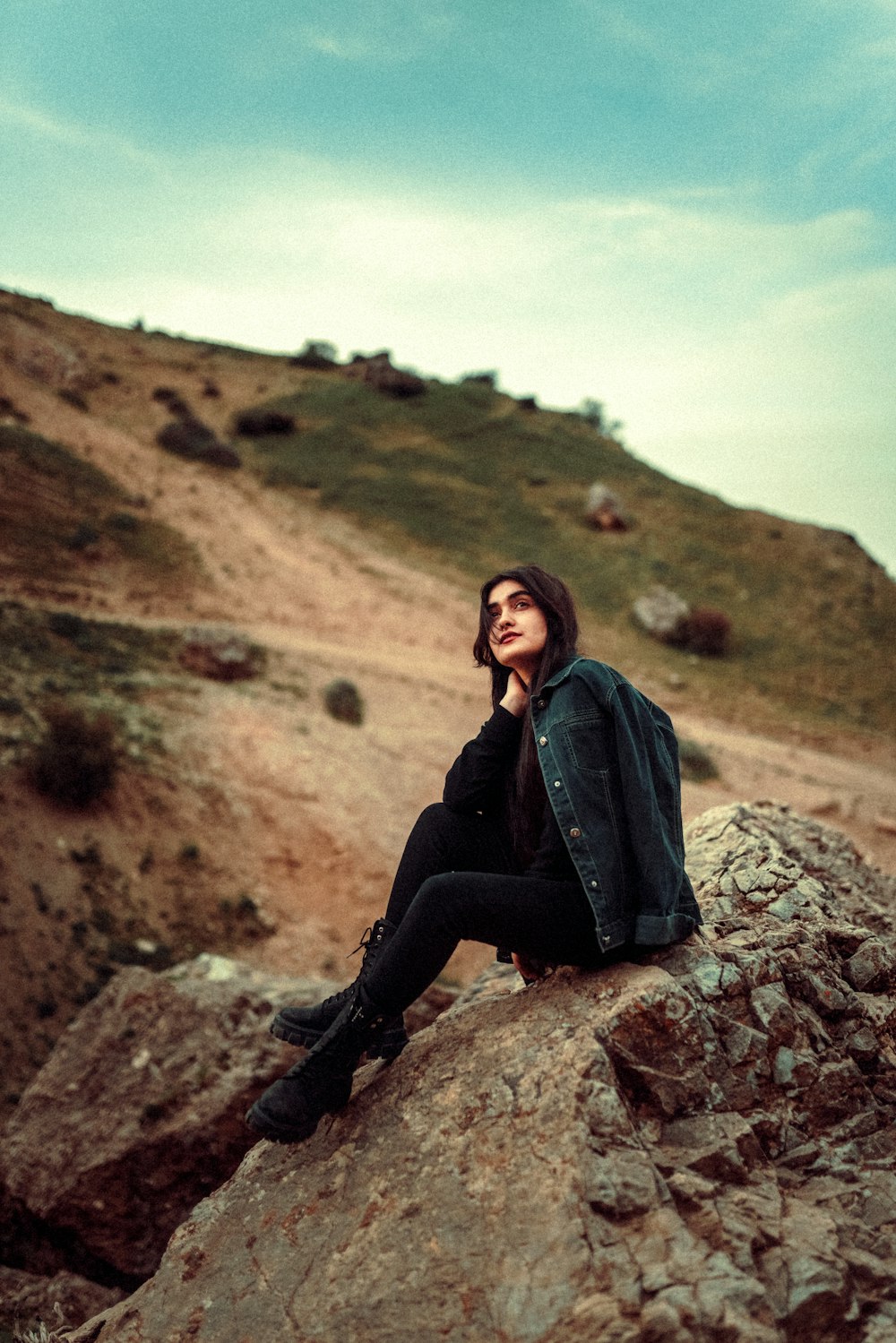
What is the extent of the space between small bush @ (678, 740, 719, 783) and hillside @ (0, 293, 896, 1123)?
36 centimetres

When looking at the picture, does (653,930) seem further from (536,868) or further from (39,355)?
(39,355)

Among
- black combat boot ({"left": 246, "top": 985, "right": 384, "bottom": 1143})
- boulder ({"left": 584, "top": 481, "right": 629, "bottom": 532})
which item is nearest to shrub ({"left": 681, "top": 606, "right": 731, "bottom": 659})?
boulder ({"left": 584, "top": 481, "right": 629, "bottom": 532})

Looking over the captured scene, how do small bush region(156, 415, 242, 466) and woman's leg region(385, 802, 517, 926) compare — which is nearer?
woman's leg region(385, 802, 517, 926)

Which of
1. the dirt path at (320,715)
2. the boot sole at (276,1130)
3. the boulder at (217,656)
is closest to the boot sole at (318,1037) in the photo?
the boot sole at (276,1130)

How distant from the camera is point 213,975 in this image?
7008mm

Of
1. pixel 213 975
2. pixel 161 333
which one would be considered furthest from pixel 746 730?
pixel 161 333

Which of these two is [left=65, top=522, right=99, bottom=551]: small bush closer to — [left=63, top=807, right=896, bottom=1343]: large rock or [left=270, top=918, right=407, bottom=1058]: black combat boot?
[left=270, top=918, right=407, bottom=1058]: black combat boot

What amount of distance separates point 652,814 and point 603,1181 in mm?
1160

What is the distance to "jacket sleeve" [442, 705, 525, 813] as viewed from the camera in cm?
357

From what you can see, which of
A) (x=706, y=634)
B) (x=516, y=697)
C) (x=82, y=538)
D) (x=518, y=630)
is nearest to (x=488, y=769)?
(x=516, y=697)

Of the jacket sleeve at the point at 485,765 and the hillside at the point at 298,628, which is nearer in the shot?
the jacket sleeve at the point at 485,765

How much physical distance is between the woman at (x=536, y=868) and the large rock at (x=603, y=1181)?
0.22 m

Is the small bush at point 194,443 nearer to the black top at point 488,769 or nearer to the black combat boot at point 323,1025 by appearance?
the black top at point 488,769

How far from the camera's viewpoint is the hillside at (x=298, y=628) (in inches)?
439
